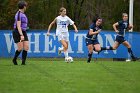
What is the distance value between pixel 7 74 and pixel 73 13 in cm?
3355

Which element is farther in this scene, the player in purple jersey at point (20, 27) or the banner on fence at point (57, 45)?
the banner on fence at point (57, 45)

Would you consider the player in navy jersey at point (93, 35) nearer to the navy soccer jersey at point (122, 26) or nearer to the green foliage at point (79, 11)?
the navy soccer jersey at point (122, 26)

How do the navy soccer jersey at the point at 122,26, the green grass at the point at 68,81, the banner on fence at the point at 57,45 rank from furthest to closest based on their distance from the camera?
the banner on fence at the point at 57,45 < the navy soccer jersey at the point at 122,26 < the green grass at the point at 68,81

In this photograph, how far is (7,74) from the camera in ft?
37.4

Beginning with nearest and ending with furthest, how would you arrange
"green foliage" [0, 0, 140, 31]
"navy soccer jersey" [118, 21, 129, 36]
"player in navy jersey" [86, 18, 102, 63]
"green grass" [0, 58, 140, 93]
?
1. "green grass" [0, 58, 140, 93]
2. "player in navy jersey" [86, 18, 102, 63]
3. "navy soccer jersey" [118, 21, 129, 36]
4. "green foliage" [0, 0, 140, 31]

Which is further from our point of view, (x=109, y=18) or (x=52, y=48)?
(x=109, y=18)

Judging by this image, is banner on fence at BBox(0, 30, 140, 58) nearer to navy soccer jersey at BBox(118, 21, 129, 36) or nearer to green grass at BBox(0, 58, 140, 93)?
navy soccer jersey at BBox(118, 21, 129, 36)

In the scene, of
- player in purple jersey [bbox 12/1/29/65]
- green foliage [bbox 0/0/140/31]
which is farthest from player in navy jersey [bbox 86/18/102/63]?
green foliage [bbox 0/0/140/31]

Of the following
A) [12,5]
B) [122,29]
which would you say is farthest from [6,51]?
[12,5]

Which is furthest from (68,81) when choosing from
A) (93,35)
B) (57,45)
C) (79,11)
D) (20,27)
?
(79,11)

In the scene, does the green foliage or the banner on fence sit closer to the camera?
the banner on fence

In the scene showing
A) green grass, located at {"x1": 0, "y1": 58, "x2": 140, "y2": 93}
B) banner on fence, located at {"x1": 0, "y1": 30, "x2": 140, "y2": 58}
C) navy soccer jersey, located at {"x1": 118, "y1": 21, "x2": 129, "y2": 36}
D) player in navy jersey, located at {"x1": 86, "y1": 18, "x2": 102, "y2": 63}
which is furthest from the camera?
banner on fence, located at {"x1": 0, "y1": 30, "x2": 140, "y2": 58}

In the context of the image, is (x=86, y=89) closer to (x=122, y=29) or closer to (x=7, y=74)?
(x=7, y=74)

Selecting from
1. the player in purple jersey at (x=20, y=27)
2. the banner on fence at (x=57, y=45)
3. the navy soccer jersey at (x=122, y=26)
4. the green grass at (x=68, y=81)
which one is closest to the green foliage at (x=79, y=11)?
the banner on fence at (x=57, y=45)
